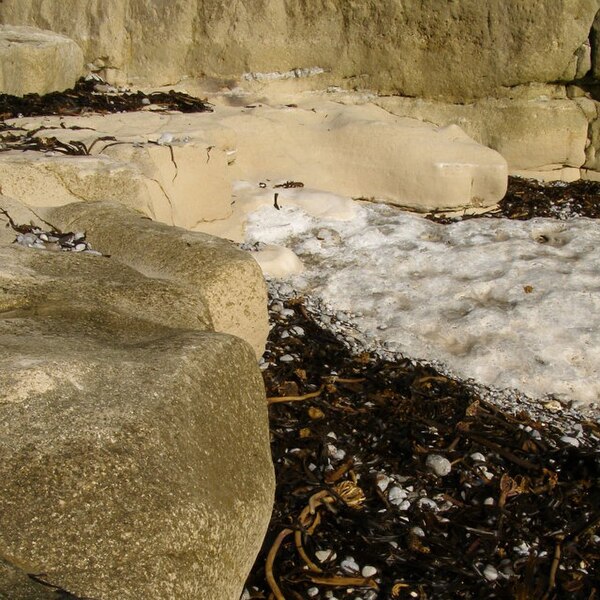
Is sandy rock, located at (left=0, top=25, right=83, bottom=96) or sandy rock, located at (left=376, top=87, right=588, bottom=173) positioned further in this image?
sandy rock, located at (left=376, top=87, right=588, bottom=173)

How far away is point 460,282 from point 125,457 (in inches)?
121

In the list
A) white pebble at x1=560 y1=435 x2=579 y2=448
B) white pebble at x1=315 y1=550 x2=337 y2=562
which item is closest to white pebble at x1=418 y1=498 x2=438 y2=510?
white pebble at x1=315 y1=550 x2=337 y2=562

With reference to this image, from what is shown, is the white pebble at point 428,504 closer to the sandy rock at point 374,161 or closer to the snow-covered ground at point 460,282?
the snow-covered ground at point 460,282

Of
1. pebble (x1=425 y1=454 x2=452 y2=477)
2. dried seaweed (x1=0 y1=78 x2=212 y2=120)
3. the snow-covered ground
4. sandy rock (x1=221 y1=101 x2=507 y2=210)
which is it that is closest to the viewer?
pebble (x1=425 y1=454 x2=452 y2=477)

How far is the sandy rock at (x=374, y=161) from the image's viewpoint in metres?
5.86

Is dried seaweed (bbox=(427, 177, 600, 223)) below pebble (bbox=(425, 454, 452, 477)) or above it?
above

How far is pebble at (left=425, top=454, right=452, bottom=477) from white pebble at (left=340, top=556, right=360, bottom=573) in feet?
2.08

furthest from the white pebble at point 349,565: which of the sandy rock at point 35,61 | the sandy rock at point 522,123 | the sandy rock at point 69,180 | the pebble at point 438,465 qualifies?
the sandy rock at point 522,123

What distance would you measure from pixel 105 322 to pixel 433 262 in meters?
2.74

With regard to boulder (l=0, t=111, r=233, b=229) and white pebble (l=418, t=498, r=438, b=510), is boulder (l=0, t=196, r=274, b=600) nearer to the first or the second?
white pebble (l=418, t=498, r=438, b=510)

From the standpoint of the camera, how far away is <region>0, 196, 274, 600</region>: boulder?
5.65 feet

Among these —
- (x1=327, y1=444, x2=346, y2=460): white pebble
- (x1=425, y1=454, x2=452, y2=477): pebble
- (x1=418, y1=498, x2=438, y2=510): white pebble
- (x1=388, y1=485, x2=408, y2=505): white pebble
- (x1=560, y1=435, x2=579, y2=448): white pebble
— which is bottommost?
(x1=418, y1=498, x2=438, y2=510): white pebble

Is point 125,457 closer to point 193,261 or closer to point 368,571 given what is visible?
point 368,571

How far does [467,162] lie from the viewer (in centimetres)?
588
